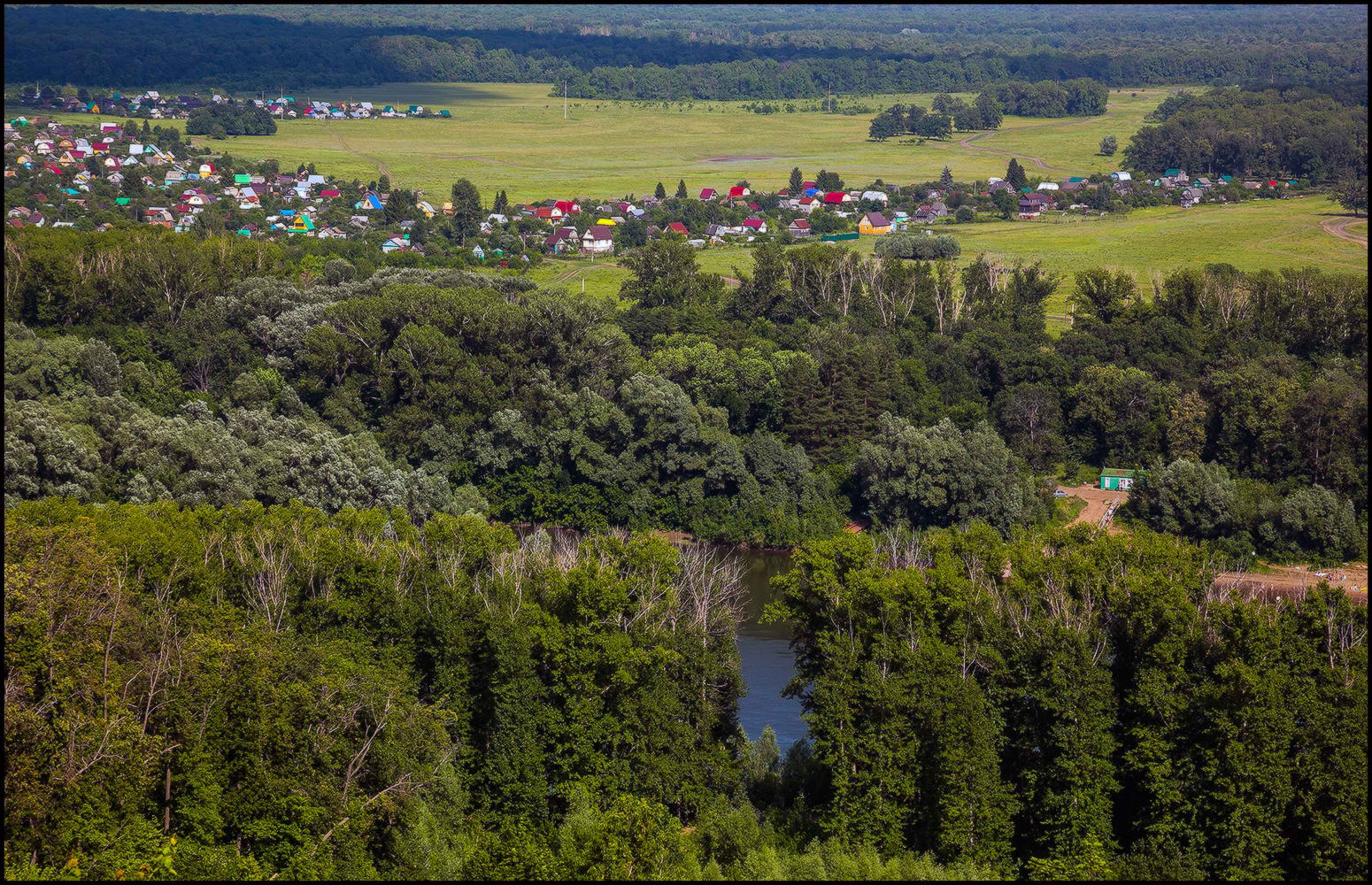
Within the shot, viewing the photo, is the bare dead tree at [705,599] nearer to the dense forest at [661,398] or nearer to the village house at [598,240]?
the dense forest at [661,398]

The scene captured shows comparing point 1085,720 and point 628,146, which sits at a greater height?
point 628,146

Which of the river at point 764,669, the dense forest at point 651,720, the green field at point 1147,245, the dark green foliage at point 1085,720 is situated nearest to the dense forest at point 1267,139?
the green field at point 1147,245

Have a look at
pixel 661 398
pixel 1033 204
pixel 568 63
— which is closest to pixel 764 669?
pixel 661 398

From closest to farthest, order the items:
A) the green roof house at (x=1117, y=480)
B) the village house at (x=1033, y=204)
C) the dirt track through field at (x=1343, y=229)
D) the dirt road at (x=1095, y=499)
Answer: the dirt road at (x=1095, y=499), the green roof house at (x=1117, y=480), the dirt track through field at (x=1343, y=229), the village house at (x=1033, y=204)

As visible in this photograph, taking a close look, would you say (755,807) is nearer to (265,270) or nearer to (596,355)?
(596,355)

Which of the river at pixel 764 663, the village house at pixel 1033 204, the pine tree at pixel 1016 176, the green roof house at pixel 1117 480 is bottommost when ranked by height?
the river at pixel 764 663

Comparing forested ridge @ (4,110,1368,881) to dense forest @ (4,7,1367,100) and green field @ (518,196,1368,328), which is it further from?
dense forest @ (4,7,1367,100)

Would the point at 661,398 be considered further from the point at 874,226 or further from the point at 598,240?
the point at 874,226
